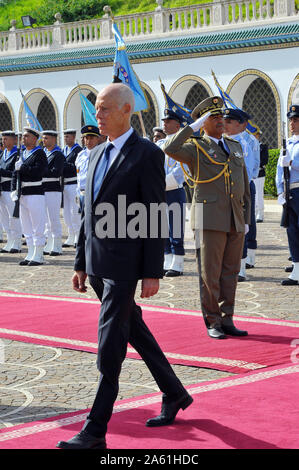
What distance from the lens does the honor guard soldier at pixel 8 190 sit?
1402cm

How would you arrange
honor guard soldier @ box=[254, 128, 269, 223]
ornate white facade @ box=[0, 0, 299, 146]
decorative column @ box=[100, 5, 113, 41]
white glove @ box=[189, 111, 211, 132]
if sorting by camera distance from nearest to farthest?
white glove @ box=[189, 111, 211, 132], honor guard soldier @ box=[254, 128, 269, 223], ornate white facade @ box=[0, 0, 299, 146], decorative column @ box=[100, 5, 113, 41]

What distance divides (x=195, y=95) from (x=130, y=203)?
23.2m

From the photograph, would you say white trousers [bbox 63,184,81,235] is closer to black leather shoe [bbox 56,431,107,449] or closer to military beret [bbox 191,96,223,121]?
military beret [bbox 191,96,223,121]

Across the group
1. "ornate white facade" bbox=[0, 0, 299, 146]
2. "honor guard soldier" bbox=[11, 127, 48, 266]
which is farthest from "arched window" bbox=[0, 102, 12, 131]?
"honor guard soldier" bbox=[11, 127, 48, 266]

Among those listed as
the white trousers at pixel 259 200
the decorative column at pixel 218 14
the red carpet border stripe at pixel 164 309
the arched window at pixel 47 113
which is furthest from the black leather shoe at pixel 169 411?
the arched window at pixel 47 113

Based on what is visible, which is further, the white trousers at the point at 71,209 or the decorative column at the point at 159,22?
the decorative column at the point at 159,22

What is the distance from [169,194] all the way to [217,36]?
1459cm

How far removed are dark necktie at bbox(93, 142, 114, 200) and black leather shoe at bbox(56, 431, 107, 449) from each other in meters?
1.16

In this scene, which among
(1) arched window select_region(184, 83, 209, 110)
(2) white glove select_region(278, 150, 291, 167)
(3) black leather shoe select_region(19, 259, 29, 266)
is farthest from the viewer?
(1) arched window select_region(184, 83, 209, 110)

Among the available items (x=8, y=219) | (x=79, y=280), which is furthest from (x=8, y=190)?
(x=79, y=280)

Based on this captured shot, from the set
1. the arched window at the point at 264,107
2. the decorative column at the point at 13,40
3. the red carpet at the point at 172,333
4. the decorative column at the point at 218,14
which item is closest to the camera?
Result: the red carpet at the point at 172,333

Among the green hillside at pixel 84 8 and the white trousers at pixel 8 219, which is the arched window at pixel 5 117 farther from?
the white trousers at pixel 8 219

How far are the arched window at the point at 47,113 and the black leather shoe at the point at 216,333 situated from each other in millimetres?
25093

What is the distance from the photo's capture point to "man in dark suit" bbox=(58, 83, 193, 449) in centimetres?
436
